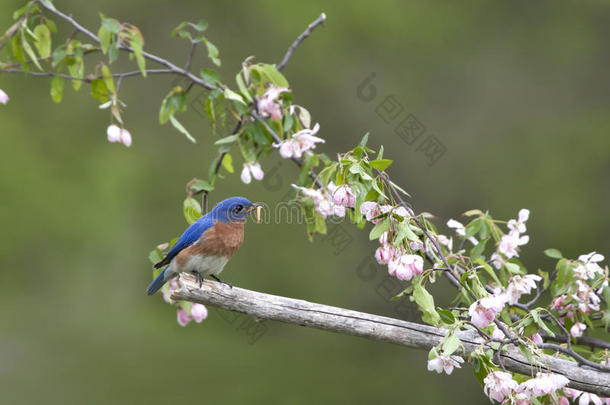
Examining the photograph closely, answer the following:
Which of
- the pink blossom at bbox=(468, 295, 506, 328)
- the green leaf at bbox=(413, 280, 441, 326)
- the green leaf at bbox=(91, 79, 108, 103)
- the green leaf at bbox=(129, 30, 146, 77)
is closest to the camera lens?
the pink blossom at bbox=(468, 295, 506, 328)

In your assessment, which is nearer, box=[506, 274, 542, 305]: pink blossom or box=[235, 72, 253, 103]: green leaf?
box=[506, 274, 542, 305]: pink blossom

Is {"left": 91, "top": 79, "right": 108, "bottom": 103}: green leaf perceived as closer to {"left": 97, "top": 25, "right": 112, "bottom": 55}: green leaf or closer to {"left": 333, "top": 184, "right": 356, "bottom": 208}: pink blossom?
{"left": 97, "top": 25, "right": 112, "bottom": 55}: green leaf

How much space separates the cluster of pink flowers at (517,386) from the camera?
5.65 ft

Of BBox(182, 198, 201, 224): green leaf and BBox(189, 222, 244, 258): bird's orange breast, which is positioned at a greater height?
BBox(182, 198, 201, 224): green leaf

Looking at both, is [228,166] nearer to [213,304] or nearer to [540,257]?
[213,304]

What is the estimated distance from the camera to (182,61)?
541 centimetres

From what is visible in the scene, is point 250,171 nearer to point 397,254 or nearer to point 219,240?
point 219,240

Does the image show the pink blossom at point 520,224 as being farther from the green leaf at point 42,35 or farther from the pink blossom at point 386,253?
the green leaf at point 42,35

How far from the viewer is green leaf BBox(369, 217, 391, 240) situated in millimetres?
1751

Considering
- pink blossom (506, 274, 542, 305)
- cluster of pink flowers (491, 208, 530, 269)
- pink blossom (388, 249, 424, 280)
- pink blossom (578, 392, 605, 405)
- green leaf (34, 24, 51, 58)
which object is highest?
green leaf (34, 24, 51, 58)

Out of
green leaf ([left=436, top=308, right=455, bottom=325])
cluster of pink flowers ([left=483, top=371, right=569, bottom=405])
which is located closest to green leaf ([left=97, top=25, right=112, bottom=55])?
green leaf ([left=436, top=308, right=455, bottom=325])

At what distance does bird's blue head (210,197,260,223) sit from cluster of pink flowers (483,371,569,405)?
1276mm

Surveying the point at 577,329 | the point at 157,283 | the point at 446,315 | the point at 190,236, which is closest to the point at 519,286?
the point at 577,329

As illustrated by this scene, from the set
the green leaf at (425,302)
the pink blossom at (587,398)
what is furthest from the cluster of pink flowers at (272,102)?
the pink blossom at (587,398)
